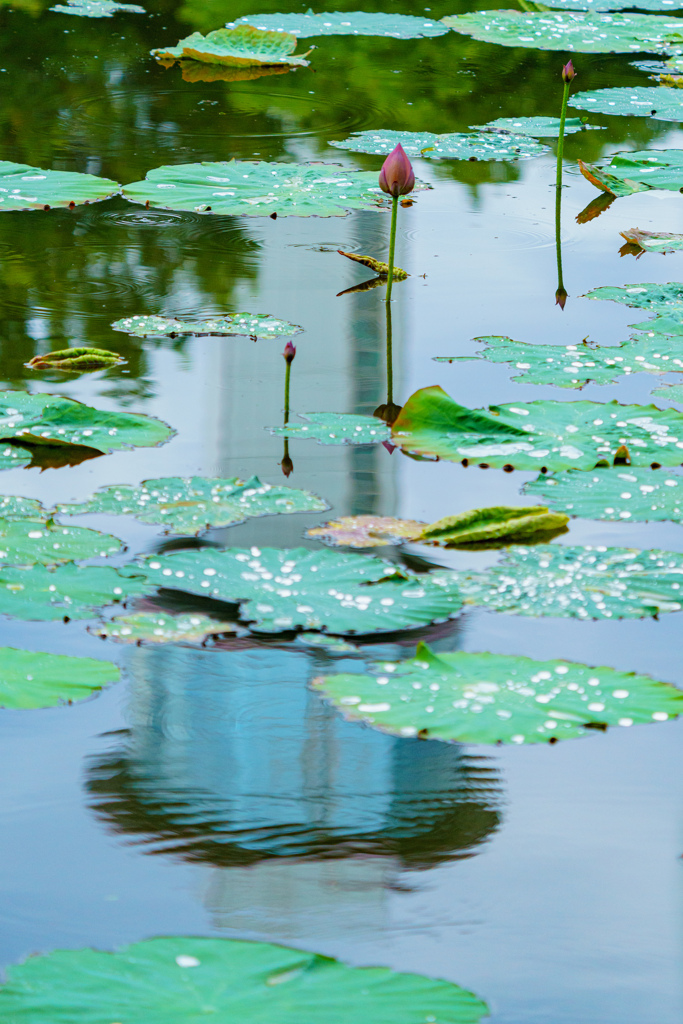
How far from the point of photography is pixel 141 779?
43.0 inches

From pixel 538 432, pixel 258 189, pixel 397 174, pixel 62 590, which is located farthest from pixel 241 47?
pixel 62 590

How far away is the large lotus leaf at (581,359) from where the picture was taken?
2057 mm

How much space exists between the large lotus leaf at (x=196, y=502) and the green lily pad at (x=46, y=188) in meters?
1.51

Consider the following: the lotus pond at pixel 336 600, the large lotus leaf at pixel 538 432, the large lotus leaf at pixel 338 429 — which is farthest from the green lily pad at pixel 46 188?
the large lotus leaf at pixel 538 432

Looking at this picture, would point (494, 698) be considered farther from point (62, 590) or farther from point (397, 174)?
point (397, 174)

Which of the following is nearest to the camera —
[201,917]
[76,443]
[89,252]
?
[201,917]

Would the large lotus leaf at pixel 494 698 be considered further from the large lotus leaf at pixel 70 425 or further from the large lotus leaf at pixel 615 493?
the large lotus leaf at pixel 70 425

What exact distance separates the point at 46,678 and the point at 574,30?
194 inches

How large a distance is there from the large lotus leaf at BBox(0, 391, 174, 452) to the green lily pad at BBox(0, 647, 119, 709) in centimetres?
59

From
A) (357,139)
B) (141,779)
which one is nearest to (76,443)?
(141,779)

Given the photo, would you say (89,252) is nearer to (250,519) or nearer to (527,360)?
(527,360)

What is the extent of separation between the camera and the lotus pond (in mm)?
903

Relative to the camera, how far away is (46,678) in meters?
1.19

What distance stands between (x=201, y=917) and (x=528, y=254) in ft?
7.18
